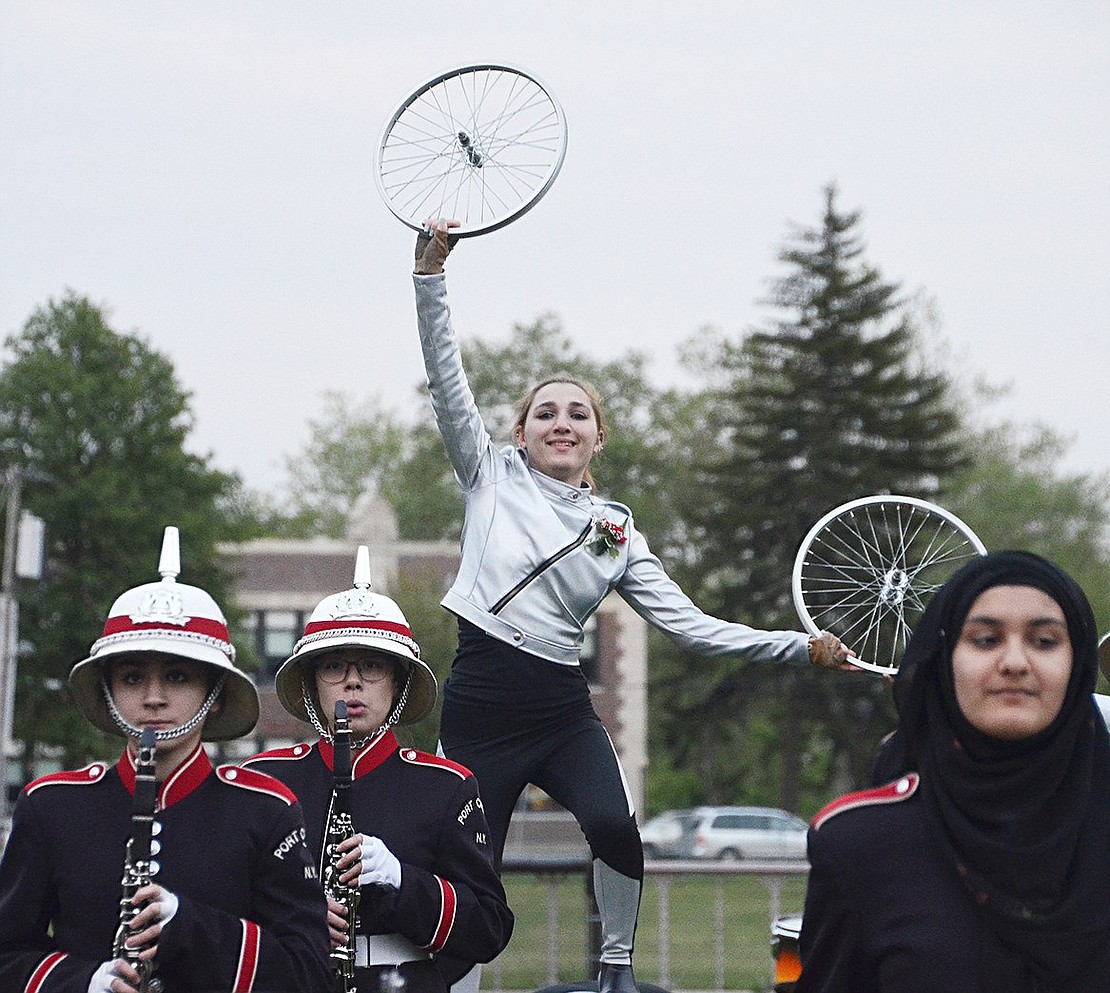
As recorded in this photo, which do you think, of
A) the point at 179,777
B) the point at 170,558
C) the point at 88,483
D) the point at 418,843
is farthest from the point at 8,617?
the point at 179,777

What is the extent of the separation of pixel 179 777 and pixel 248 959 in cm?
40

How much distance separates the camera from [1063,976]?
283cm

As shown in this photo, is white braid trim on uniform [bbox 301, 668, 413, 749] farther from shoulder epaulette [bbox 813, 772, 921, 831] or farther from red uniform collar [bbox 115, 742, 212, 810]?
shoulder epaulette [bbox 813, 772, 921, 831]

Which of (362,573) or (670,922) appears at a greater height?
(362,573)

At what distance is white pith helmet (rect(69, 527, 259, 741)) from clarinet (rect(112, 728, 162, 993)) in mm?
276

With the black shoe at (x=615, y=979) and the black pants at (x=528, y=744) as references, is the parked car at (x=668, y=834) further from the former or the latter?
the black pants at (x=528, y=744)

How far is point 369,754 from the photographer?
5.15m

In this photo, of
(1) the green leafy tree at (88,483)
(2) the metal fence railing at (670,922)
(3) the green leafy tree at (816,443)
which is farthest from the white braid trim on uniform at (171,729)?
(3) the green leafy tree at (816,443)

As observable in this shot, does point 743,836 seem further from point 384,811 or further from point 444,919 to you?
point 444,919

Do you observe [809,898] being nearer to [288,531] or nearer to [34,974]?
[34,974]

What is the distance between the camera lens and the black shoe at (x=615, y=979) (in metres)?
6.04

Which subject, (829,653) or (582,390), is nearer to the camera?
(829,653)

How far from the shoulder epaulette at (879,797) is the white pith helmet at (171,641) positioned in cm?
140

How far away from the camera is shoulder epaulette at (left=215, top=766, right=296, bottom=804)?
395cm
